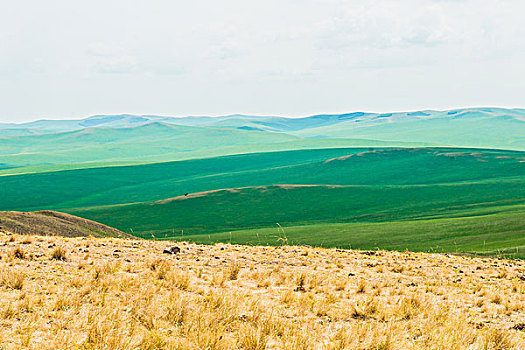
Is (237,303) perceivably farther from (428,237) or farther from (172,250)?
(428,237)

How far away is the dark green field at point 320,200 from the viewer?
36.6m

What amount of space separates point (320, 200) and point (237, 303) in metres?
64.9

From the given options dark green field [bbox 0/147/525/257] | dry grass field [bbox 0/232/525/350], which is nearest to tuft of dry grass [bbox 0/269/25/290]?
dry grass field [bbox 0/232/525/350]

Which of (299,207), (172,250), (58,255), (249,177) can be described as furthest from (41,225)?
(249,177)

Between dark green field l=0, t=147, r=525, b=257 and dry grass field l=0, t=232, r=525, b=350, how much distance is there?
686 centimetres

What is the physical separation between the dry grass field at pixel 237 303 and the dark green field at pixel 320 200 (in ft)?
22.5

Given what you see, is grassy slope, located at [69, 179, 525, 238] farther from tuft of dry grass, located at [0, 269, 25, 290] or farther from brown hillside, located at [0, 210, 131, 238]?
tuft of dry grass, located at [0, 269, 25, 290]

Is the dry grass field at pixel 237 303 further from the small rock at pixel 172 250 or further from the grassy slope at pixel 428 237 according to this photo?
the grassy slope at pixel 428 237

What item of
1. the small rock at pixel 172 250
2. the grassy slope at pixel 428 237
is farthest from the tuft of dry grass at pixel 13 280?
the grassy slope at pixel 428 237

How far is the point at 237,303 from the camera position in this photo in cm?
830

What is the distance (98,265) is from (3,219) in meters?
16.2

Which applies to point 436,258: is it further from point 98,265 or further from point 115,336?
point 115,336

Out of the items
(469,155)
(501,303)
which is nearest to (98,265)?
(501,303)

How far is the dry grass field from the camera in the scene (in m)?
6.55
